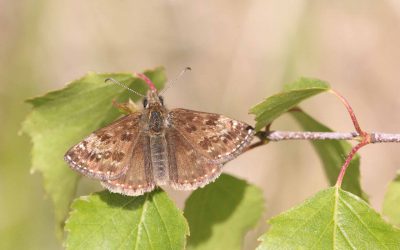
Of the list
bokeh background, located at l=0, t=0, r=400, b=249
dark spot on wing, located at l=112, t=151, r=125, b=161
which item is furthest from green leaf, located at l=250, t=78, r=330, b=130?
bokeh background, located at l=0, t=0, r=400, b=249

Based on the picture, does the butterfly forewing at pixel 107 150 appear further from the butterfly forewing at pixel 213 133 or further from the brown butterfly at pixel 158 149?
the butterfly forewing at pixel 213 133

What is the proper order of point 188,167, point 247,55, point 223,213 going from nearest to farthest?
point 188,167
point 223,213
point 247,55

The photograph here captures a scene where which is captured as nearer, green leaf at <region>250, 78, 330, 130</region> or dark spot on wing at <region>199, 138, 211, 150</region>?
green leaf at <region>250, 78, 330, 130</region>

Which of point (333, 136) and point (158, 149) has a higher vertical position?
point (333, 136)

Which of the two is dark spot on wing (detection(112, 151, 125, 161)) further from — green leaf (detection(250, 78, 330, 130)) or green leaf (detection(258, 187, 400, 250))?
green leaf (detection(258, 187, 400, 250))

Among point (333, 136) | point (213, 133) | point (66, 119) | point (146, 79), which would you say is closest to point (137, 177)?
point (213, 133)

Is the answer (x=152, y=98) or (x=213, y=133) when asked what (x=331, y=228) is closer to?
(x=213, y=133)

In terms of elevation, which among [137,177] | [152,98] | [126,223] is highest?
[152,98]

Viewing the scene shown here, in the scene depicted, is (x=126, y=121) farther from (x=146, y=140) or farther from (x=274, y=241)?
(x=274, y=241)
